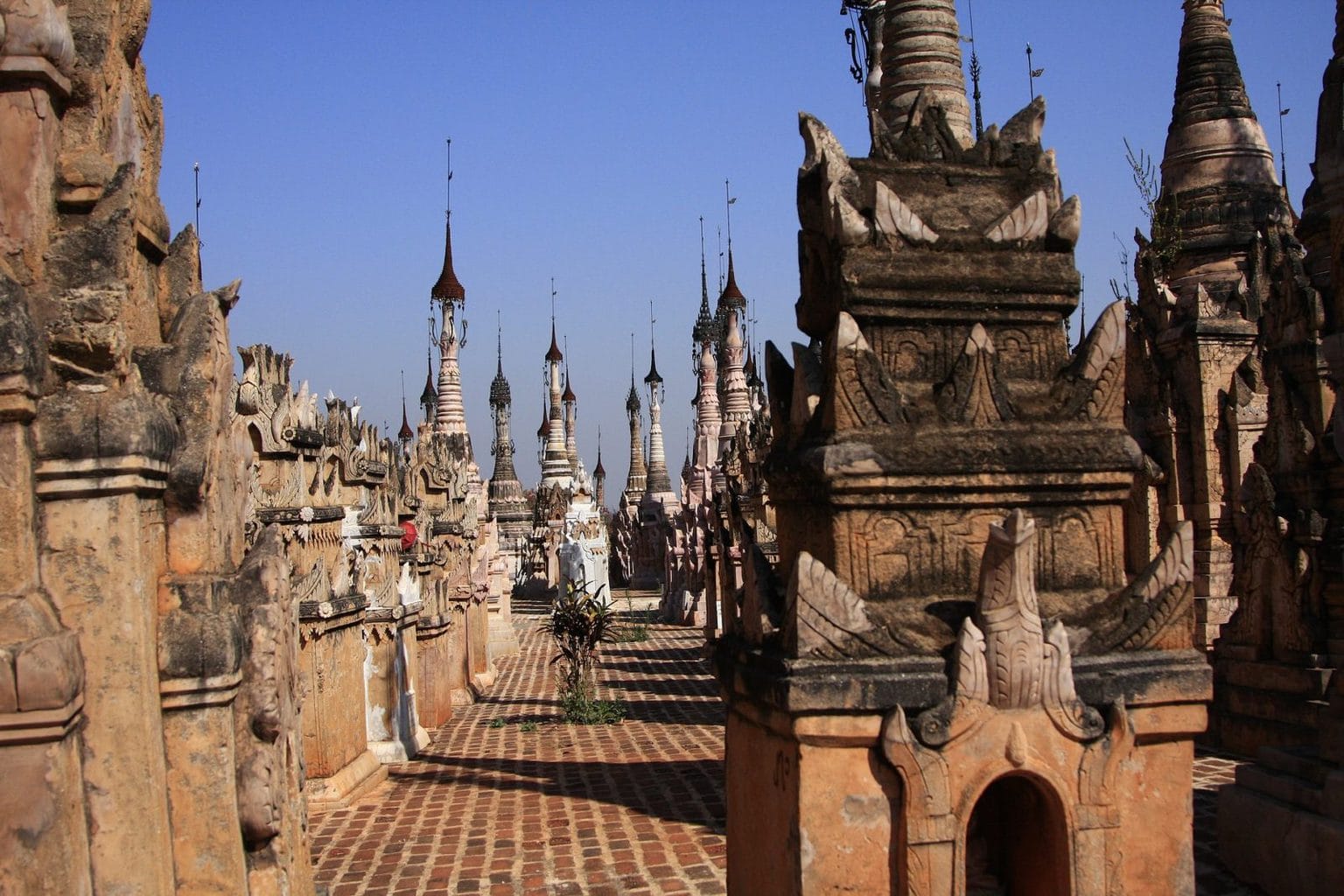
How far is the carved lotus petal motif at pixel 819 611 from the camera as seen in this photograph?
3691 millimetres

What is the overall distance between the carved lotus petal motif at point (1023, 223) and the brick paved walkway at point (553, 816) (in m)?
3.90

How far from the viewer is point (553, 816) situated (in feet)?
28.6

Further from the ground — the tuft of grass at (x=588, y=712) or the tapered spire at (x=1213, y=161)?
the tapered spire at (x=1213, y=161)

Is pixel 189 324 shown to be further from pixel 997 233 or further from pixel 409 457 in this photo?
pixel 409 457

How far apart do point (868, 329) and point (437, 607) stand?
9.83 metres

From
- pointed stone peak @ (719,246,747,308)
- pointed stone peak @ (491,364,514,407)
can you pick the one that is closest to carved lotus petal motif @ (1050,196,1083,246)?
pointed stone peak @ (719,246,747,308)

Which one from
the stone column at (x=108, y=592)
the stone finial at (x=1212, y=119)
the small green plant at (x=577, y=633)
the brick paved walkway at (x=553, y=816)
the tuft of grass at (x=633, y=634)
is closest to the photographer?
the stone column at (x=108, y=592)

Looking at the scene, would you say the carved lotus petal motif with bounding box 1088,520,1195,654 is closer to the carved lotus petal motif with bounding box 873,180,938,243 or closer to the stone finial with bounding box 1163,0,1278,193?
the carved lotus petal motif with bounding box 873,180,938,243

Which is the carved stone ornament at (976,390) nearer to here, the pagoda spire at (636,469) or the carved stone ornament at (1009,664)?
the carved stone ornament at (1009,664)

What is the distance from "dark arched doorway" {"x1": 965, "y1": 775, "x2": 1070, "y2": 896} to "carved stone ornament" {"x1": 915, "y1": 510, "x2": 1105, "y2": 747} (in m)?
0.25

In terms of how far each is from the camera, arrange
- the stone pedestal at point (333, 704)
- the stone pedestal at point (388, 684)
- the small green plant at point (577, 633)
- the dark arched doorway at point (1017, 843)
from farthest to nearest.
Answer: the small green plant at point (577, 633) → the stone pedestal at point (388, 684) → the stone pedestal at point (333, 704) → the dark arched doorway at point (1017, 843)

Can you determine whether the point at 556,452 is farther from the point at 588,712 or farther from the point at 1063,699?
the point at 1063,699

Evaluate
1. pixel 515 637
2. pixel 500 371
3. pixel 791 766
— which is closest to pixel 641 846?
pixel 791 766

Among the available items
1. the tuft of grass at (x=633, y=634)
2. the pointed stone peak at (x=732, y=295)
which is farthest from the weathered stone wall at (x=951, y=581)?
the pointed stone peak at (x=732, y=295)
